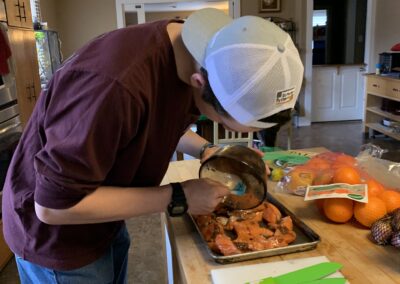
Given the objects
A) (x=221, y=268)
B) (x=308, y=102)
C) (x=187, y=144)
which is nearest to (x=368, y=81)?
(x=308, y=102)

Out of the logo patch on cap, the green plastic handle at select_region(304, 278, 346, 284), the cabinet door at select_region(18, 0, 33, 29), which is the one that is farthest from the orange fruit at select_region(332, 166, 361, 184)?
the cabinet door at select_region(18, 0, 33, 29)

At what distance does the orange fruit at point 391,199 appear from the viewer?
0.94m

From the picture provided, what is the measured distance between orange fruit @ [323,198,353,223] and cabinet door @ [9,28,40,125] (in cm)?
214

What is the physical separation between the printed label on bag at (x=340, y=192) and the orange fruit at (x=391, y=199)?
2.0 inches

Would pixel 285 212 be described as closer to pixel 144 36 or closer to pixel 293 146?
pixel 144 36

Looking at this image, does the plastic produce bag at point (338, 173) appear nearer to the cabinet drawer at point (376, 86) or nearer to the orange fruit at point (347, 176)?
the orange fruit at point (347, 176)

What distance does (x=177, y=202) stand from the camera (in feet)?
2.60

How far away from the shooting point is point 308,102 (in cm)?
559

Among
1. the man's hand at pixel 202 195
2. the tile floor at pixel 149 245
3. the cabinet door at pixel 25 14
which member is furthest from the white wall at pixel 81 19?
the man's hand at pixel 202 195

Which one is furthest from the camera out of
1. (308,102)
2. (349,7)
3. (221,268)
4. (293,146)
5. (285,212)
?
(349,7)

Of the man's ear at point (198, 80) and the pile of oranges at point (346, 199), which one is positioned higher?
the man's ear at point (198, 80)

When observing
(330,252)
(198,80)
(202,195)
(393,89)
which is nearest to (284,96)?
(198,80)

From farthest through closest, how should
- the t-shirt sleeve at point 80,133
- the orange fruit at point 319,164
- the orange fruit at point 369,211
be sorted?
the orange fruit at point 319,164
the orange fruit at point 369,211
the t-shirt sleeve at point 80,133

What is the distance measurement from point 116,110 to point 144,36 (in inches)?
6.7
